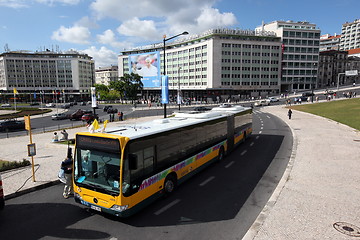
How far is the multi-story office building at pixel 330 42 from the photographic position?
151 meters

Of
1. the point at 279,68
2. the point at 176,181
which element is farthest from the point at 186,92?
the point at 176,181

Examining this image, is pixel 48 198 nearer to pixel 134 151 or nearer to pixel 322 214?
pixel 134 151

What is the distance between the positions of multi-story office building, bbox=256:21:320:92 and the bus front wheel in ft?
333

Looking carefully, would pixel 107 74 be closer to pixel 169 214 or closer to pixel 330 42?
pixel 330 42

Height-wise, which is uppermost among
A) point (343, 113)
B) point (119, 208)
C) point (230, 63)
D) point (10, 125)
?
point (230, 63)

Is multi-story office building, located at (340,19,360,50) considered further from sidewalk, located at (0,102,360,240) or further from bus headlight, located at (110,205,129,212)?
bus headlight, located at (110,205,129,212)

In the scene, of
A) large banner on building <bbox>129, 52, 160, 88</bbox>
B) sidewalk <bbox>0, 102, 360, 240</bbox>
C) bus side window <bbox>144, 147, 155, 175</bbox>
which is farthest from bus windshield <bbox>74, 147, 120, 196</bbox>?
large banner on building <bbox>129, 52, 160, 88</bbox>

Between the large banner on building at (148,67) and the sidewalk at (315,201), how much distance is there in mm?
101260

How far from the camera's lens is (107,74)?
186125 mm

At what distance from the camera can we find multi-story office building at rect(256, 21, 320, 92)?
322 feet

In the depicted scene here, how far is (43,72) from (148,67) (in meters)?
66.2

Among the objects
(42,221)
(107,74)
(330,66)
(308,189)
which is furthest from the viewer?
(107,74)

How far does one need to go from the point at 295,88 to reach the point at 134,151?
111 metres

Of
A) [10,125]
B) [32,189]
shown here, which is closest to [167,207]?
[32,189]
